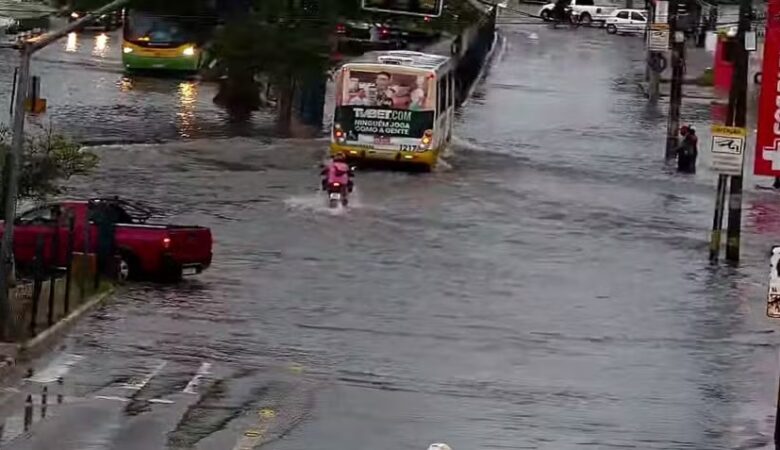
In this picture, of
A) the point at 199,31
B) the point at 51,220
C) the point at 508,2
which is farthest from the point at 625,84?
the point at 51,220

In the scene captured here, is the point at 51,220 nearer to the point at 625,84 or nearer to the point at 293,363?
the point at 293,363

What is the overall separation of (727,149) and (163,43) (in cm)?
3277

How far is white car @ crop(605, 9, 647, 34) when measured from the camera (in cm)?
9106

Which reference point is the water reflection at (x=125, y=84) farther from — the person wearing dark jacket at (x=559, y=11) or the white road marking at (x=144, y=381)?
the white road marking at (x=144, y=381)

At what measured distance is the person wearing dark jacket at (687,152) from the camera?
162ft

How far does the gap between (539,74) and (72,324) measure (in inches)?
1950

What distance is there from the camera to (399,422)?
65.3ft

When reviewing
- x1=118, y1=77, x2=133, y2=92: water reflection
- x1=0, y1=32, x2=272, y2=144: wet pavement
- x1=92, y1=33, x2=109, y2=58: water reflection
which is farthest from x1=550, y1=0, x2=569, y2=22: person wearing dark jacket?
x1=118, y1=77, x2=133, y2=92: water reflection

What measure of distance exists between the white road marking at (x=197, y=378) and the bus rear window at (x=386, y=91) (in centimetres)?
2381

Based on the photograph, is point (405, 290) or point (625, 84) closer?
point (405, 290)

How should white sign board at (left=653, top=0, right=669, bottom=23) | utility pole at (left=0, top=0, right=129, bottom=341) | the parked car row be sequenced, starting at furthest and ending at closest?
the parked car row → white sign board at (left=653, top=0, right=669, bottom=23) → utility pole at (left=0, top=0, right=129, bottom=341)

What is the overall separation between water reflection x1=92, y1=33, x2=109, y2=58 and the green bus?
8530 mm

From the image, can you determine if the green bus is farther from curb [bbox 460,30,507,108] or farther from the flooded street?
curb [bbox 460,30,507,108]

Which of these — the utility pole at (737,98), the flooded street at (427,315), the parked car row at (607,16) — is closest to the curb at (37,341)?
the flooded street at (427,315)
